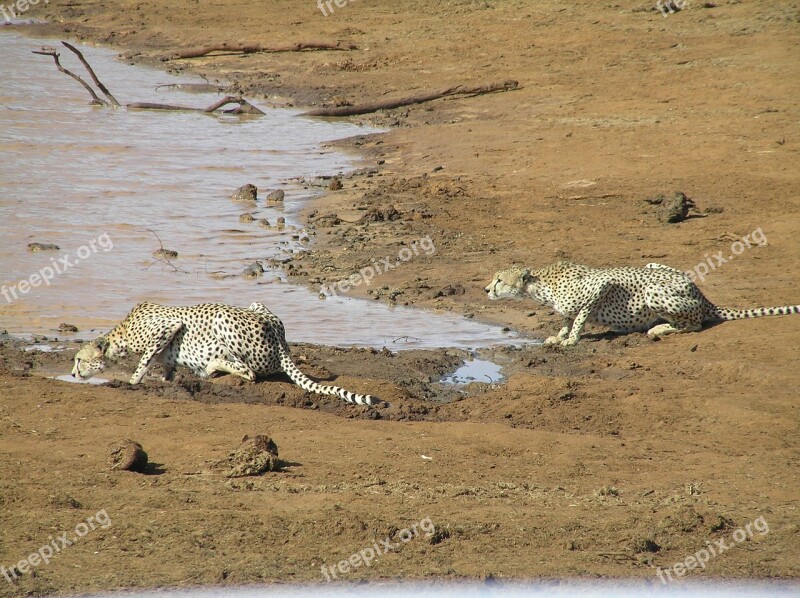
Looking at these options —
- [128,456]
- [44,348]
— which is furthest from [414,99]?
[128,456]

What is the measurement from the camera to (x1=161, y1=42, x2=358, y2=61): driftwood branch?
3006cm

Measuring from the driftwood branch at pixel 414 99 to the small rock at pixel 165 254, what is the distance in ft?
Result: 36.2

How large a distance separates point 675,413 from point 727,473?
4.19 ft

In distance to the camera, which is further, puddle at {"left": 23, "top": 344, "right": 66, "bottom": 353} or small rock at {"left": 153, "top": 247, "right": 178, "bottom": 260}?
small rock at {"left": 153, "top": 247, "right": 178, "bottom": 260}

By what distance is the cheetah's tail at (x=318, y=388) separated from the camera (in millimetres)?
9148

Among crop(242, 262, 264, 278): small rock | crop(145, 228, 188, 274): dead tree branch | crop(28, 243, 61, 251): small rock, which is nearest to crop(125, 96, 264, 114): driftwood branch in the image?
crop(28, 243, 61, 251): small rock

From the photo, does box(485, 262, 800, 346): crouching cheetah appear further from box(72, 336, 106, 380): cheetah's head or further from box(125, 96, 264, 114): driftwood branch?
box(125, 96, 264, 114): driftwood branch

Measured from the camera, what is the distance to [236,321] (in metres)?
9.84

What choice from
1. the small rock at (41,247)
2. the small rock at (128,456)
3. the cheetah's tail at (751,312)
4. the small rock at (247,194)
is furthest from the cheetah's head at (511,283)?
the small rock at (247,194)

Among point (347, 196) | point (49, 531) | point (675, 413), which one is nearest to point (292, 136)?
point (347, 196)

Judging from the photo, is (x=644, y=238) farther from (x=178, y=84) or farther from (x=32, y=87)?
(x=32, y=87)

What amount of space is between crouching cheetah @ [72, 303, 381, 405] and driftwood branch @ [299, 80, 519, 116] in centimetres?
1559

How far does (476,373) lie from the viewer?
10.7m

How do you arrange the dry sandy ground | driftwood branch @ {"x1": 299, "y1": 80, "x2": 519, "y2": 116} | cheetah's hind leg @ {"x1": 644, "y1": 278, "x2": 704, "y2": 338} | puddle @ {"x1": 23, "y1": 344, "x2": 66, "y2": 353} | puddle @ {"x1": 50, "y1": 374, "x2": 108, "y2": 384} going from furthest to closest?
1. driftwood branch @ {"x1": 299, "y1": 80, "x2": 519, "y2": 116}
2. cheetah's hind leg @ {"x1": 644, "y1": 278, "x2": 704, "y2": 338}
3. puddle @ {"x1": 23, "y1": 344, "x2": 66, "y2": 353}
4. puddle @ {"x1": 50, "y1": 374, "x2": 108, "y2": 384}
5. the dry sandy ground
